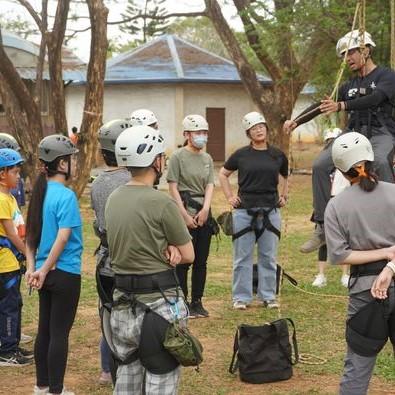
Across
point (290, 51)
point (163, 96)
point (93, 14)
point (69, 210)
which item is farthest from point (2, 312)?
point (163, 96)

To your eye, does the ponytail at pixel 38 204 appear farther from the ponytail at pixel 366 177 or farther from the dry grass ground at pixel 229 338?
the ponytail at pixel 366 177

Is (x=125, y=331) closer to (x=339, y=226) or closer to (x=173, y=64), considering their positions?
(x=339, y=226)

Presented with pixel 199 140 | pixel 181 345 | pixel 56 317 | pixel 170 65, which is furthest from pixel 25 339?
pixel 170 65

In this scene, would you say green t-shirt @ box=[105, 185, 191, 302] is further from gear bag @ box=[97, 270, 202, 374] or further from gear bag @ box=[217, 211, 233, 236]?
gear bag @ box=[217, 211, 233, 236]

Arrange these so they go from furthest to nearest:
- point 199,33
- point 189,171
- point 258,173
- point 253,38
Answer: point 199,33 < point 253,38 < point 258,173 < point 189,171

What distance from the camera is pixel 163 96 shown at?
104 ft

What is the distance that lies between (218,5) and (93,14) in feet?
20.0

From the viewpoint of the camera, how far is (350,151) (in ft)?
15.2

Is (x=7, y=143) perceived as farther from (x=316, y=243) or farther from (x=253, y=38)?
(x=253, y=38)

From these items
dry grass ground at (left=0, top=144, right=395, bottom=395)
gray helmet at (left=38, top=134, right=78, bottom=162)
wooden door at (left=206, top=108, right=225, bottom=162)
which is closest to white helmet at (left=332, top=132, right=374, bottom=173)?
gray helmet at (left=38, top=134, right=78, bottom=162)

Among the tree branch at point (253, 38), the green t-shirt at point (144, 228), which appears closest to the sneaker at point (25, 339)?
the green t-shirt at point (144, 228)

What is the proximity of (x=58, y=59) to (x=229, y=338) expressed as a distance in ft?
39.8

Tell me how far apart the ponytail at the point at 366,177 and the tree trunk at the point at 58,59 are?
14309 millimetres

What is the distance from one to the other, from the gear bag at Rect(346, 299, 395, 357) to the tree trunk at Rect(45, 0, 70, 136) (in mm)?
14656
